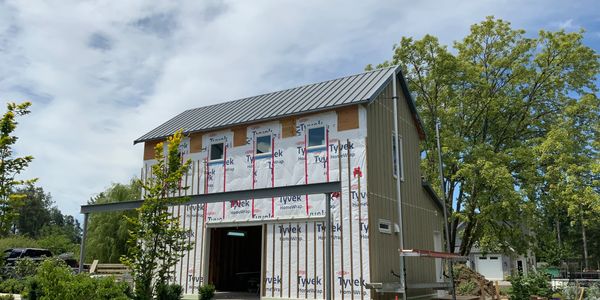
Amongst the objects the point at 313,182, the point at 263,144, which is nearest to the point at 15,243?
the point at 263,144

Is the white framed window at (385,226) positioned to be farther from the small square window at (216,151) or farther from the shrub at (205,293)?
the small square window at (216,151)

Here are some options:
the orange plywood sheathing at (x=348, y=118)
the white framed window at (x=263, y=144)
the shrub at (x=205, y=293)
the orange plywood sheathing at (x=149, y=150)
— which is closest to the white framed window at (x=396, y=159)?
the orange plywood sheathing at (x=348, y=118)

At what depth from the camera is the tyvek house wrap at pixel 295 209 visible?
1449 cm

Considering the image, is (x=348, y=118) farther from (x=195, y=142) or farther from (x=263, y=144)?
(x=195, y=142)

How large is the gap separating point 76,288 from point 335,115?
9.13m

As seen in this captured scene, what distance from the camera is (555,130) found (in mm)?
23828

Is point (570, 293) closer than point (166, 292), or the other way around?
point (166, 292)

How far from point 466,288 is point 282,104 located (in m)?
11.4

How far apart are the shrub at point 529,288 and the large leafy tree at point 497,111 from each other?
4.12 meters

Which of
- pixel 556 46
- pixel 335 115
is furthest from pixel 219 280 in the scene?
pixel 556 46

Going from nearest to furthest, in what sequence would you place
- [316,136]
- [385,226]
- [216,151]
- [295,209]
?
[385,226], [295,209], [316,136], [216,151]

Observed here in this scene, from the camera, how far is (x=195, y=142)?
742 inches

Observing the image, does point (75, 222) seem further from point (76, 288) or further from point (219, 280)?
point (76, 288)

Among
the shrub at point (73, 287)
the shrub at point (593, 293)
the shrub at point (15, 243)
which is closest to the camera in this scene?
the shrub at point (73, 287)
